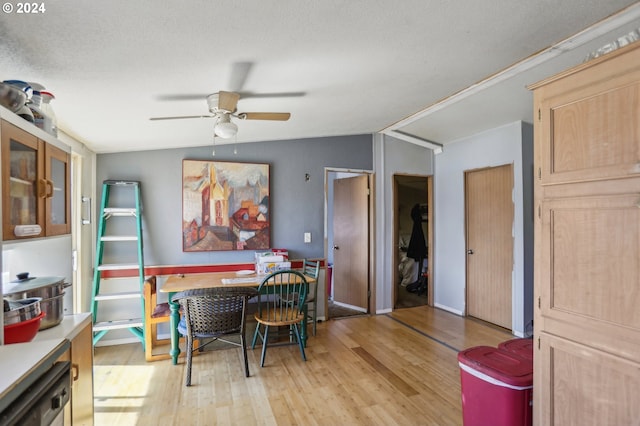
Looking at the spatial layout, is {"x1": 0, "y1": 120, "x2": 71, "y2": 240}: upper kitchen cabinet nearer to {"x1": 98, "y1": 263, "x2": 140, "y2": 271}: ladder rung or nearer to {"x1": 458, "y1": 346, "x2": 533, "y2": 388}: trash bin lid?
{"x1": 98, "y1": 263, "x2": 140, "y2": 271}: ladder rung

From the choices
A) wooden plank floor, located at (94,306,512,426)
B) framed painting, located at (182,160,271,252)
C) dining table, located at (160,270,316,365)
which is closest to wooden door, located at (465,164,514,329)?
wooden plank floor, located at (94,306,512,426)

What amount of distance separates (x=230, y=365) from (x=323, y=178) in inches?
95.8

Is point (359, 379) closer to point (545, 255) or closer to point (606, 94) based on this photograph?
point (545, 255)

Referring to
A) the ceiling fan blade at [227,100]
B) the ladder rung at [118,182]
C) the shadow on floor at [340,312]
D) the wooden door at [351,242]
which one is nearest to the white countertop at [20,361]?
the ceiling fan blade at [227,100]

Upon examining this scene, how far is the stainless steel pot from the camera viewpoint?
1.45 metres

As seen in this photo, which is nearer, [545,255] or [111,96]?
[545,255]

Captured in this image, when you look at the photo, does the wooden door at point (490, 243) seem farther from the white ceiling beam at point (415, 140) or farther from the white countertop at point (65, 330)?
the white countertop at point (65, 330)

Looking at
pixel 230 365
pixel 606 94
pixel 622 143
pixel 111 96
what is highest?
pixel 111 96

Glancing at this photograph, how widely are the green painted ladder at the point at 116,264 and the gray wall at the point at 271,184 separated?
0.37 ft

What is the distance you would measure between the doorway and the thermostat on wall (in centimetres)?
387

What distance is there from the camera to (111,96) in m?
2.06

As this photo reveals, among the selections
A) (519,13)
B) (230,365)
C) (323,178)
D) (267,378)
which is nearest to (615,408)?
(519,13)

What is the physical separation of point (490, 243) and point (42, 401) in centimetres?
422

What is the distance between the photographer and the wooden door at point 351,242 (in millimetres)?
4445
